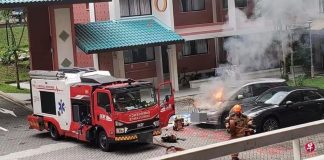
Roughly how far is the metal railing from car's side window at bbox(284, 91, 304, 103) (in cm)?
1026

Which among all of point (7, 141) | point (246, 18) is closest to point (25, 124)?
point (7, 141)

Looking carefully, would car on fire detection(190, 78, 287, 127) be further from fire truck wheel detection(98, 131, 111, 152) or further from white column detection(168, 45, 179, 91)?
white column detection(168, 45, 179, 91)

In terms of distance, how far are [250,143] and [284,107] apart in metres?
10.9

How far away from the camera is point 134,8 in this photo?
3028 centimetres

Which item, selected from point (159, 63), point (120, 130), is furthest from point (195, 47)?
point (120, 130)

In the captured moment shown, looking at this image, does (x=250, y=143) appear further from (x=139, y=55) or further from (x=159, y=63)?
(x=159, y=63)

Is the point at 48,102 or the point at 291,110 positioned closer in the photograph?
the point at 291,110

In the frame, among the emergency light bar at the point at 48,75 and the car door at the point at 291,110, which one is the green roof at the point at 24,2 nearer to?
the emergency light bar at the point at 48,75

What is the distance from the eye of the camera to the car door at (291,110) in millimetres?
17438

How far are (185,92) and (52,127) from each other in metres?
11.3

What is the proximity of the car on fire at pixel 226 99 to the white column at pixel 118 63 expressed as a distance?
30.8 ft

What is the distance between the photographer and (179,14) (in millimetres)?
31578

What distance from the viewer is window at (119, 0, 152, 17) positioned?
29.9m

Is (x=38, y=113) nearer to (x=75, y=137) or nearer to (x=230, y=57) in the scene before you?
(x=75, y=137)
